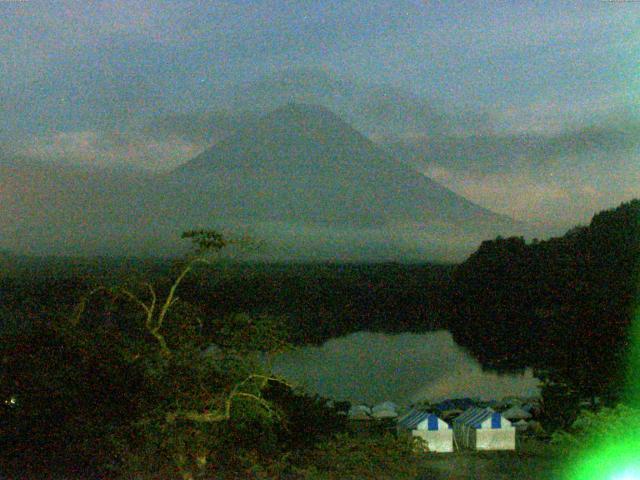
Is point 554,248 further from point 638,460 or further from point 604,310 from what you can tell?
point 638,460

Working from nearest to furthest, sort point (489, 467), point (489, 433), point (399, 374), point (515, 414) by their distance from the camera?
point (489, 467), point (489, 433), point (515, 414), point (399, 374)

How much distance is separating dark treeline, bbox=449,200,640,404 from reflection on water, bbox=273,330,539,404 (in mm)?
1682

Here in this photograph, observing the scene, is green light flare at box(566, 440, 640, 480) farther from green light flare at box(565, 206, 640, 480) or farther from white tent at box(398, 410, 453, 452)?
white tent at box(398, 410, 453, 452)

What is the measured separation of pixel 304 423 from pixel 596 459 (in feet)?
6.05

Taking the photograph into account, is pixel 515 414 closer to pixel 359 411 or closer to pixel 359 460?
pixel 359 411

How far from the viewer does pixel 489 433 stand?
22.7 feet

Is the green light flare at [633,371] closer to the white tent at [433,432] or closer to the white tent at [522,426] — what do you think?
the white tent at [433,432]

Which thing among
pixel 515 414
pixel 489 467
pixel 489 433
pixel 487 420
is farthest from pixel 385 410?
pixel 489 467

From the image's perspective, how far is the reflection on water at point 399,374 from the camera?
75.5 feet

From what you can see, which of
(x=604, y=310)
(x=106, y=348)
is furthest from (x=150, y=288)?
(x=604, y=310)

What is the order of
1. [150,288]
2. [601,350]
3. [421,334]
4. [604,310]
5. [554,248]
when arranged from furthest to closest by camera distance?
[421,334]
[554,248]
[604,310]
[601,350]
[150,288]

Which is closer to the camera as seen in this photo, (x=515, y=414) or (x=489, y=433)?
(x=489, y=433)

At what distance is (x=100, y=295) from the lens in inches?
197

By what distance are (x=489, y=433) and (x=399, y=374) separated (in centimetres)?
2135
